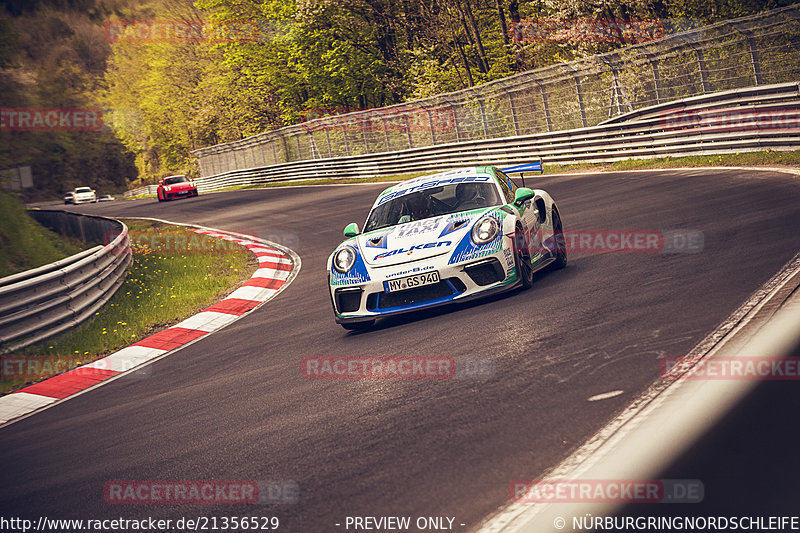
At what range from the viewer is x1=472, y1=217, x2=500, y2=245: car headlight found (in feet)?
24.6

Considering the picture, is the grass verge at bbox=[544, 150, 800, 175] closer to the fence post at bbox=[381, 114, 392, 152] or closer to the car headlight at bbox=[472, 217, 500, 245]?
the car headlight at bbox=[472, 217, 500, 245]

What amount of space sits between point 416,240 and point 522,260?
1014 mm

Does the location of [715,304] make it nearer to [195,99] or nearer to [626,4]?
[626,4]

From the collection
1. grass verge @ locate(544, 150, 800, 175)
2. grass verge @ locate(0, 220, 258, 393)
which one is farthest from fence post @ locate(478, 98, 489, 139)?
grass verge @ locate(0, 220, 258, 393)

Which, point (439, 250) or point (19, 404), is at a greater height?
point (439, 250)

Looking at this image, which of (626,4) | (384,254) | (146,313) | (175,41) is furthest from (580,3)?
(175,41)

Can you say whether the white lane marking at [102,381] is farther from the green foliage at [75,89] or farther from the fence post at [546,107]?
the green foliage at [75,89]

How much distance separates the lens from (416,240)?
7.75 metres

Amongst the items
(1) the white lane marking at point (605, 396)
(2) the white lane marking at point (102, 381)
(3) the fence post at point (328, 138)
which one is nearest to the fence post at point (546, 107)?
(2) the white lane marking at point (102, 381)

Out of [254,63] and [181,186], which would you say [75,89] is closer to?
[254,63]

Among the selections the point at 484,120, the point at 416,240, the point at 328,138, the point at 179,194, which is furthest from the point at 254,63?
the point at 416,240

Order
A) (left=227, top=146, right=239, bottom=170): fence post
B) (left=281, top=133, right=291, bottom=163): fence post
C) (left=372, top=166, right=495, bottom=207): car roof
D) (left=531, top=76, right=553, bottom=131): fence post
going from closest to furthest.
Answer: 1. (left=372, top=166, right=495, bottom=207): car roof
2. (left=531, top=76, right=553, bottom=131): fence post
3. (left=281, top=133, right=291, bottom=163): fence post
4. (left=227, top=146, right=239, bottom=170): fence post

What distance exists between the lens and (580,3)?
26969 mm

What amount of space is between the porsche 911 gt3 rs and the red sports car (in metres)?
35.6
